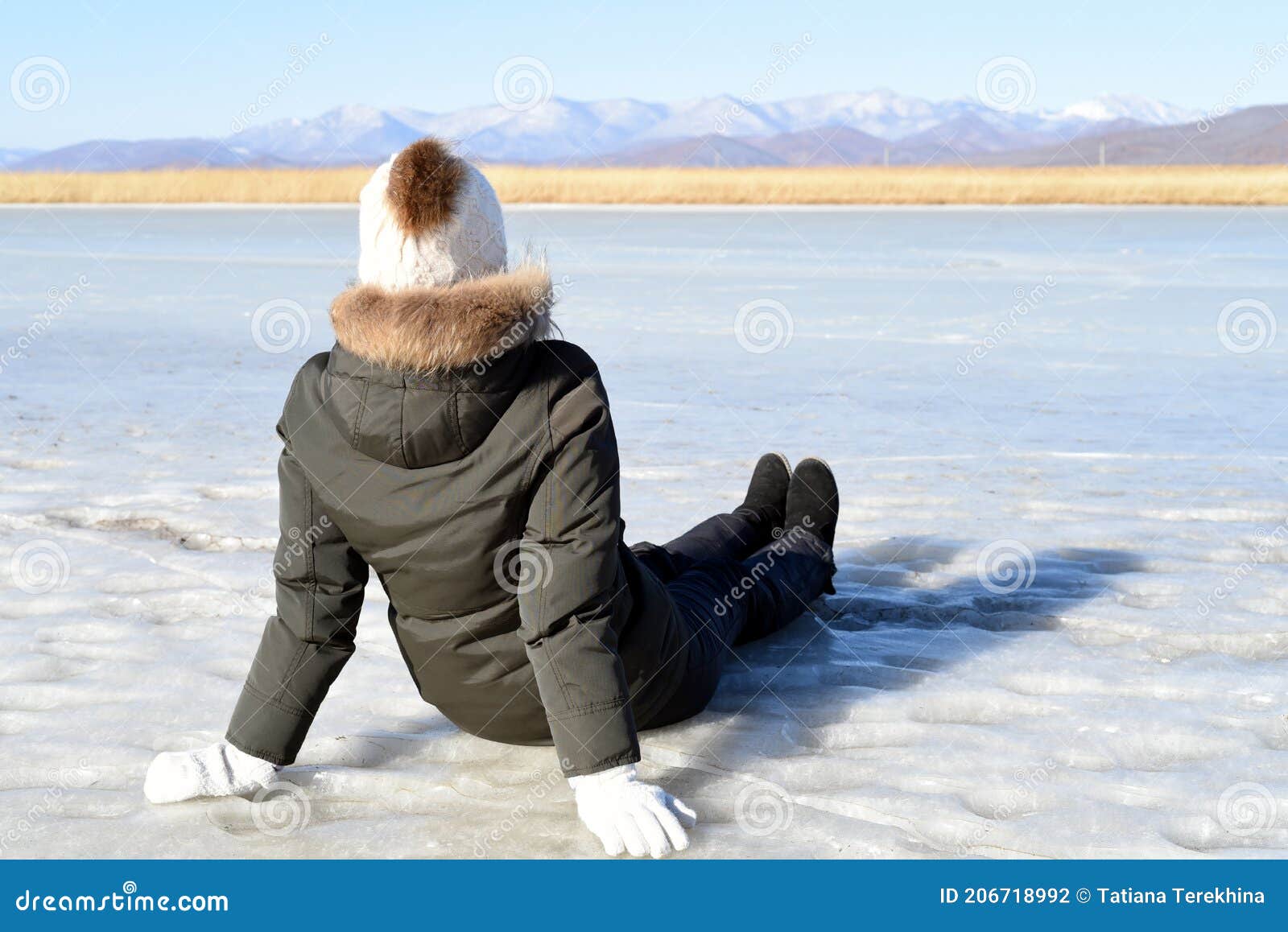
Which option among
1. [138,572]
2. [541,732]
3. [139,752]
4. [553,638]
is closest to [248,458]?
[138,572]

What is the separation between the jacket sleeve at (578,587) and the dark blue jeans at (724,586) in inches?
16.2

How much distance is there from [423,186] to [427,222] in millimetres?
62

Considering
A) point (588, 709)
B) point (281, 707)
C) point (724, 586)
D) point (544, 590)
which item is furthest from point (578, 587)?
point (724, 586)

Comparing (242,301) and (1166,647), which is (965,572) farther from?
(242,301)

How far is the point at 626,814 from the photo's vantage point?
2158 millimetres

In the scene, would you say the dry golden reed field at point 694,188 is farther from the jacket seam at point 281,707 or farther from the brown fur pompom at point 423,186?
the brown fur pompom at point 423,186

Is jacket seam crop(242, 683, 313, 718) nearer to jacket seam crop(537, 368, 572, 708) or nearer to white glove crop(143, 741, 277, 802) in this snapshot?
white glove crop(143, 741, 277, 802)

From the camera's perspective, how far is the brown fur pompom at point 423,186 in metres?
2.01

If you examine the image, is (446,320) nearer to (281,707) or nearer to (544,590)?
(544,590)

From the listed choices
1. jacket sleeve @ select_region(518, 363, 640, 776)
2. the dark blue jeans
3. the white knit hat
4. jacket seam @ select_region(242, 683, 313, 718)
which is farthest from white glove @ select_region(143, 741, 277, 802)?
the white knit hat

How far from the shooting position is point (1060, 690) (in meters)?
3.02

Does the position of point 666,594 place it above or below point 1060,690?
above

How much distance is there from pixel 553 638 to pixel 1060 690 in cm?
143

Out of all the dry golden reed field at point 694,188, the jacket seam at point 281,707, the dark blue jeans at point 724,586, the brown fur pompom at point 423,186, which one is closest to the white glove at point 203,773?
the jacket seam at point 281,707
